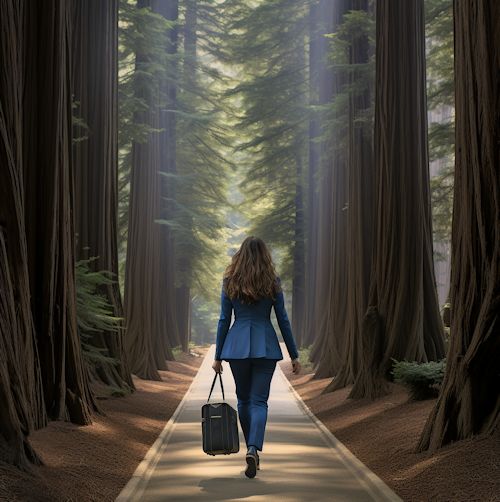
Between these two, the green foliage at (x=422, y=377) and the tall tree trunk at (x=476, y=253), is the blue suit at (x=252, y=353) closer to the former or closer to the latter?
the tall tree trunk at (x=476, y=253)

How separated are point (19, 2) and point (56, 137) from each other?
7.15 feet

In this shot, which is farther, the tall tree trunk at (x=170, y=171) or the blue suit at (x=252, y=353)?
the tall tree trunk at (x=170, y=171)

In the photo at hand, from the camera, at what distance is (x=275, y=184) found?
40250 mm

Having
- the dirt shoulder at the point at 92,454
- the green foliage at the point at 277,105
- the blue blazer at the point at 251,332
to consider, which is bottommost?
the dirt shoulder at the point at 92,454

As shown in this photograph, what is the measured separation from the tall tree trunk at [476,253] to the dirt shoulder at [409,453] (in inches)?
12.1

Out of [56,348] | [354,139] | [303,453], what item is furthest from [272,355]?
[354,139]

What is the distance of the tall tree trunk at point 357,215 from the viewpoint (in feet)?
64.1

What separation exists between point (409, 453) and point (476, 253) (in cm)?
222

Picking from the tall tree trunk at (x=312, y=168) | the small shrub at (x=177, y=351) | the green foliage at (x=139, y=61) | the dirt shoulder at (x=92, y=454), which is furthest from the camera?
the small shrub at (x=177, y=351)

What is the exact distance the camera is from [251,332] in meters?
8.88

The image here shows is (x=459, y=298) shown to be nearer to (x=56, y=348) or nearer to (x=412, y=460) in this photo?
(x=412, y=460)

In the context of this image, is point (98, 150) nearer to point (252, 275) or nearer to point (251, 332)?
point (252, 275)

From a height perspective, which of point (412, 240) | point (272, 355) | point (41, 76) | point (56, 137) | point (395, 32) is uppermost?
point (395, 32)

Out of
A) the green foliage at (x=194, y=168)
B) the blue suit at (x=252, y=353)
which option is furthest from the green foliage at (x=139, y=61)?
the blue suit at (x=252, y=353)
